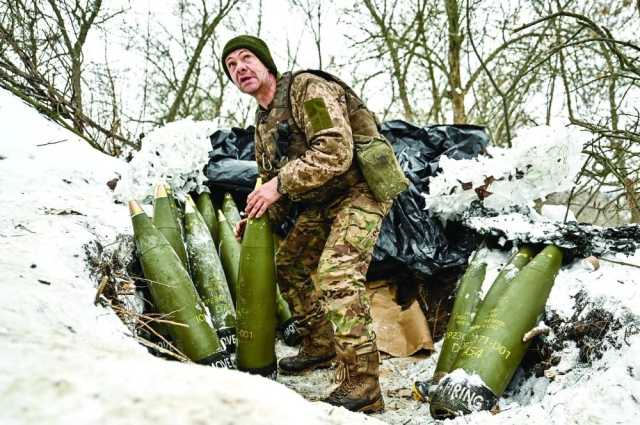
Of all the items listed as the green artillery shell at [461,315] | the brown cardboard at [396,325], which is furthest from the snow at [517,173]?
the brown cardboard at [396,325]

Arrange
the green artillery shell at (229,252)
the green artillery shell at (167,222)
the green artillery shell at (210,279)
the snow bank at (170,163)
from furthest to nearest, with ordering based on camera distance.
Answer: the snow bank at (170,163)
the green artillery shell at (229,252)
the green artillery shell at (167,222)
the green artillery shell at (210,279)

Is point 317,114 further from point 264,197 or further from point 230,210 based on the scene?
point 230,210

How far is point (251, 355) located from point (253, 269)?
44 cm

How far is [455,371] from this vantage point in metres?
2.18

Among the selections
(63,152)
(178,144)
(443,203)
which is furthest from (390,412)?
(63,152)

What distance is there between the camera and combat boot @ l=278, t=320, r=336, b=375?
2926 millimetres

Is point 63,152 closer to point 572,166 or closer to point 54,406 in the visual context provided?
point 54,406

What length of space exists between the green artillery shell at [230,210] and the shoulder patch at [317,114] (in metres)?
1.54

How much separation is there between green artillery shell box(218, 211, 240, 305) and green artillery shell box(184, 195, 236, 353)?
0.19m

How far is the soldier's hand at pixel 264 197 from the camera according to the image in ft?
8.03

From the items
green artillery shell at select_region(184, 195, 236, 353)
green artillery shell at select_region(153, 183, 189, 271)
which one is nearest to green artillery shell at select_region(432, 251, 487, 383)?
green artillery shell at select_region(184, 195, 236, 353)

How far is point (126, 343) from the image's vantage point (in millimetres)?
1535

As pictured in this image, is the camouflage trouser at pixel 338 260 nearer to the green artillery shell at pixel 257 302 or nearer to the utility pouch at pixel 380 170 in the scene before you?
the utility pouch at pixel 380 170

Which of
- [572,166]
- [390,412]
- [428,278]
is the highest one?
[572,166]
